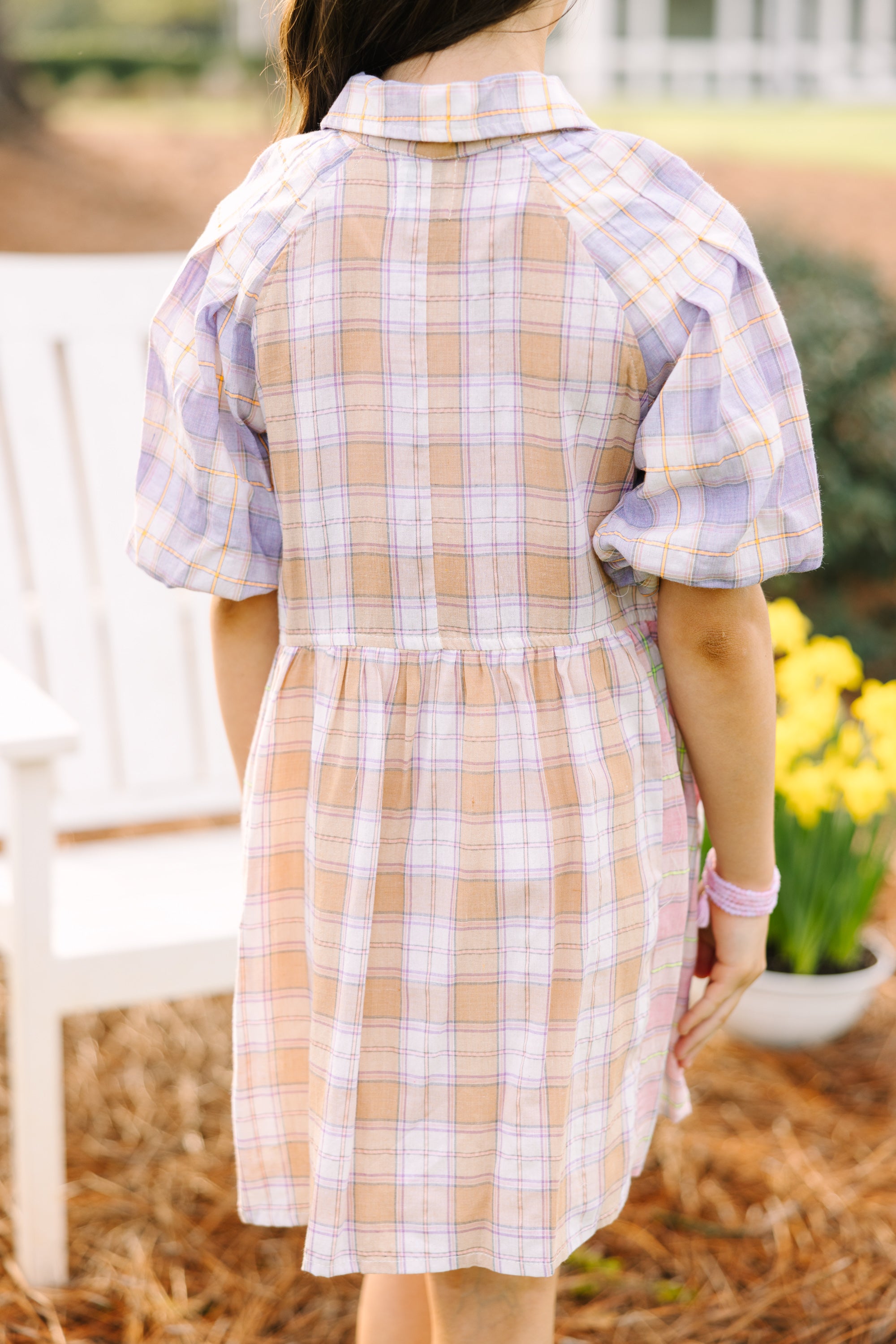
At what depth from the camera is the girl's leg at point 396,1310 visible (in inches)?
56.6

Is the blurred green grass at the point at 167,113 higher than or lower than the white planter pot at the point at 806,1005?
higher

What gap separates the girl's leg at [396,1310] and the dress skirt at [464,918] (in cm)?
29

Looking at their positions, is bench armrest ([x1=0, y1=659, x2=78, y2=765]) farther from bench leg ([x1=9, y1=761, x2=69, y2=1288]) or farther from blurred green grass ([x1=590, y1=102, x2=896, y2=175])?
blurred green grass ([x1=590, y1=102, x2=896, y2=175])

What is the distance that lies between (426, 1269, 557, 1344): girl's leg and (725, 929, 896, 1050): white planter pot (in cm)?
137

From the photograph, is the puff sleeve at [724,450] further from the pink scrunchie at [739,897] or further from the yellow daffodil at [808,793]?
the yellow daffodil at [808,793]

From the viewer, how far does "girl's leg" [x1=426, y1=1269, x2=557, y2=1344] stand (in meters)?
1.22

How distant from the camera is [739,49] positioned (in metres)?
18.1

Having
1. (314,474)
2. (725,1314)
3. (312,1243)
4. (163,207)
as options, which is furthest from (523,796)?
(163,207)

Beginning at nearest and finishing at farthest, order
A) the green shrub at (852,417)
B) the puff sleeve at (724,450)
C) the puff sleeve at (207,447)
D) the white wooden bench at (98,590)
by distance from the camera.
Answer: the puff sleeve at (724,450) → the puff sleeve at (207,447) → the white wooden bench at (98,590) → the green shrub at (852,417)

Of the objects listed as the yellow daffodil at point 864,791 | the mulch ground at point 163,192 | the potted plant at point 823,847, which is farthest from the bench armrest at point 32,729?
the mulch ground at point 163,192

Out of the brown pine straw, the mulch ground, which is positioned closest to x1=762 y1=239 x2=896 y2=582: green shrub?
the brown pine straw

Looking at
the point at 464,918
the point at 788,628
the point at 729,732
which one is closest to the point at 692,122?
the point at 788,628

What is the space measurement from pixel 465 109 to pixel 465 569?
36 cm

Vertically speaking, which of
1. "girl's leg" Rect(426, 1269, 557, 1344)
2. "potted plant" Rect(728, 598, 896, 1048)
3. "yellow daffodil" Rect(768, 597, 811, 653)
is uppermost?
"yellow daffodil" Rect(768, 597, 811, 653)
